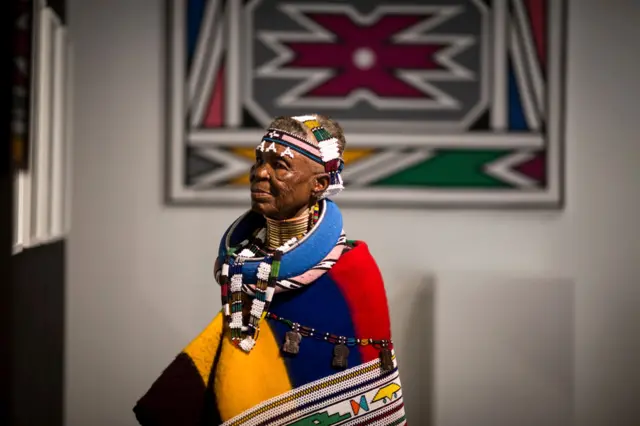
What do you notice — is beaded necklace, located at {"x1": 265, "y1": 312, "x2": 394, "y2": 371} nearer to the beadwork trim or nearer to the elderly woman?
the elderly woman

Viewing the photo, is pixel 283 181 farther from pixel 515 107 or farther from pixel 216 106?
pixel 515 107

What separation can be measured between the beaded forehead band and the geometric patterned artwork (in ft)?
→ 3.13

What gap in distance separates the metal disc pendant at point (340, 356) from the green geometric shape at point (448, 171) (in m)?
1.13

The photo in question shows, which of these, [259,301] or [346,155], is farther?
[346,155]

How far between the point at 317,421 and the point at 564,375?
54.1 inches

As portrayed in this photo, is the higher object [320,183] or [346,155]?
[346,155]

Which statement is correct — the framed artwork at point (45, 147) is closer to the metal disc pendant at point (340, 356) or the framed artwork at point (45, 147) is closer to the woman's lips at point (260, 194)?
the woman's lips at point (260, 194)

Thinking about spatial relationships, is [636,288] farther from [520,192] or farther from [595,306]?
[520,192]

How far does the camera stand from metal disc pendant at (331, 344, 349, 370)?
1857 mm

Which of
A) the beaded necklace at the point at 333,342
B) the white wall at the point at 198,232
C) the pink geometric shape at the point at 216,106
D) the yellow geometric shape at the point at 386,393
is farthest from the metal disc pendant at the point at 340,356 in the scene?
the pink geometric shape at the point at 216,106

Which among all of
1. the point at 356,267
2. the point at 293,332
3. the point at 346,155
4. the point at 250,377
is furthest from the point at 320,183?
the point at 346,155

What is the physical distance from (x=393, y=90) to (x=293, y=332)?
1.31 m

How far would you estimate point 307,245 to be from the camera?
1.86 meters

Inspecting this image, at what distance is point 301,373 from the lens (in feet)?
6.12
